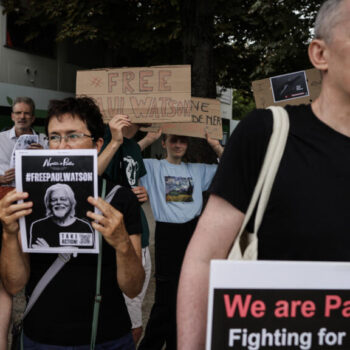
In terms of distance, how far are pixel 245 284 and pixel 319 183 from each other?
313mm

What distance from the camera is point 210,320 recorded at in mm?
1227

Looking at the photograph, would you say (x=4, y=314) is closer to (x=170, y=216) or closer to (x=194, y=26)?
(x=170, y=216)

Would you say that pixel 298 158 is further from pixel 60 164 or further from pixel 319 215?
pixel 60 164

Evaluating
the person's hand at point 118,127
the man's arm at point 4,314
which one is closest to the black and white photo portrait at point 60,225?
the man's arm at point 4,314

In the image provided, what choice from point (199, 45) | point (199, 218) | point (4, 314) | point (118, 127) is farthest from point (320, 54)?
point (199, 45)

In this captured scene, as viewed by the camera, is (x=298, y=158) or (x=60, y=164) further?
(x=60, y=164)

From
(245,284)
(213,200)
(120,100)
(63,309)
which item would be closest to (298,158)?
(213,200)

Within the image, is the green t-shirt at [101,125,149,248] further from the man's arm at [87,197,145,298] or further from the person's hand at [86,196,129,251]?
the person's hand at [86,196,129,251]

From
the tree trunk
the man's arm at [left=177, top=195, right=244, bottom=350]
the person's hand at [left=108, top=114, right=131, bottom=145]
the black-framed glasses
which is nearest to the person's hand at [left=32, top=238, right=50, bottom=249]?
the black-framed glasses

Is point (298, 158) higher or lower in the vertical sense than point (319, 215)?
higher

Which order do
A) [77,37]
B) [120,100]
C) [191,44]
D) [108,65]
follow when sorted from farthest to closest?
[108,65] < [77,37] < [191,44] < [120,100]

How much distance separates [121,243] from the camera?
6.29ft

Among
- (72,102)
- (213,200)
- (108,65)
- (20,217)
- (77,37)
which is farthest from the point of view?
(108,65)

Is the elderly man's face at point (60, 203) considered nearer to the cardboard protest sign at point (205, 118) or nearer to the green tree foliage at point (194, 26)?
the cardboard protest sign at point (205, 118)
